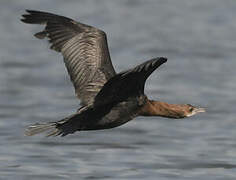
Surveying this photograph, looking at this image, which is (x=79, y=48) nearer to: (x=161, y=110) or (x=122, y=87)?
(x=161, y=110)

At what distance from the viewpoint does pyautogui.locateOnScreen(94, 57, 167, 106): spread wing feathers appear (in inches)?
427

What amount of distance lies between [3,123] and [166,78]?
414 cm

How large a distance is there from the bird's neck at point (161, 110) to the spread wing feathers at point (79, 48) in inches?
26.5

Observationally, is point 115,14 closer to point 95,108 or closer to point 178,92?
point 178,92

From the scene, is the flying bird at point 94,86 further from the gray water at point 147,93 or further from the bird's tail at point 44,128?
the gray water at point 147,93

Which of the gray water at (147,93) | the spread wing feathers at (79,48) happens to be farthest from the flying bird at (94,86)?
the gray water at (147,93)

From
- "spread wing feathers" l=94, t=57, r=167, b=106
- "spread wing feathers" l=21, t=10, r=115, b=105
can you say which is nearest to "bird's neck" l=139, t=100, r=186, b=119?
"spread wing feathers" l=94, t=57, r=167, b=106

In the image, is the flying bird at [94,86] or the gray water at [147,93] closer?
the flying bird at [94,86]

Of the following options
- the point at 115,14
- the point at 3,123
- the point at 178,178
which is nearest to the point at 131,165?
the point at 178,178

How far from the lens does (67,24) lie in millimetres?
13008

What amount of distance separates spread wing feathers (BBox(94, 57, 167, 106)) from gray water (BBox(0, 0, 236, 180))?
1.97 metres

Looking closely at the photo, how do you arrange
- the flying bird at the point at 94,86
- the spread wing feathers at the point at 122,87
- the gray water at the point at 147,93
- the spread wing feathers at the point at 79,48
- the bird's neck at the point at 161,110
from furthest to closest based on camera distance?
the gray water at the point at 147,93
the spread wing feathers at the point at 79,48
the bird's neck at the point at 161,110
the flying bird at the point at 94,86
the spread wing feathers at the point at 122,87

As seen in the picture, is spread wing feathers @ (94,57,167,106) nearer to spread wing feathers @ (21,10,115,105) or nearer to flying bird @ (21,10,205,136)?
flying bird @ (21,10,205,136)

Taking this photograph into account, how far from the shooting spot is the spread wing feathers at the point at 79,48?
12461mm
